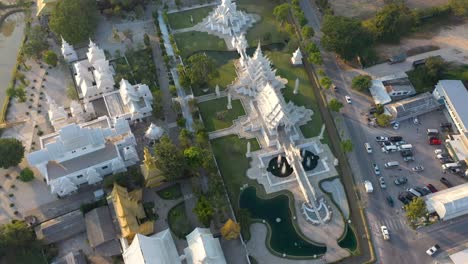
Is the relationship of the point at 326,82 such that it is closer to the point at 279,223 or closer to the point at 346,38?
the point at 346,38

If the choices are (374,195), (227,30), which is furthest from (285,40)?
(374,195)

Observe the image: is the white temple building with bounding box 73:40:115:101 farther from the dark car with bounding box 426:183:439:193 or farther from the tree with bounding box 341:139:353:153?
the dark car with bounding box 426:183:439:193

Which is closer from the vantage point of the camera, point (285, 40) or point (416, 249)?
point (416, 249)

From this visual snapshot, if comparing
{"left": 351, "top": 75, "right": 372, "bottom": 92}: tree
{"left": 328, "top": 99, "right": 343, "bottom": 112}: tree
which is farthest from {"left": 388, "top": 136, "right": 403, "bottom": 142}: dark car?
{"left": 351, "top": 75, "right": 372, "bottom": 92}: tree

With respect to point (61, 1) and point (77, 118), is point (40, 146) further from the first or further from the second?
point (61, 1)

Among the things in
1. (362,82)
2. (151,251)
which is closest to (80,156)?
(151,251)

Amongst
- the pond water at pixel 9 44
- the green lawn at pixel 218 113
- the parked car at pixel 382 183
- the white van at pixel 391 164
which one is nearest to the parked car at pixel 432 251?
the parked car at pixel 382 183

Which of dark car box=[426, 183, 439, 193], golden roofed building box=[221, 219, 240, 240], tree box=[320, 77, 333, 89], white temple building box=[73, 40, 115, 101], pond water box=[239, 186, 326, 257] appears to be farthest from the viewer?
tree box=[320, 77, 333, 89]
